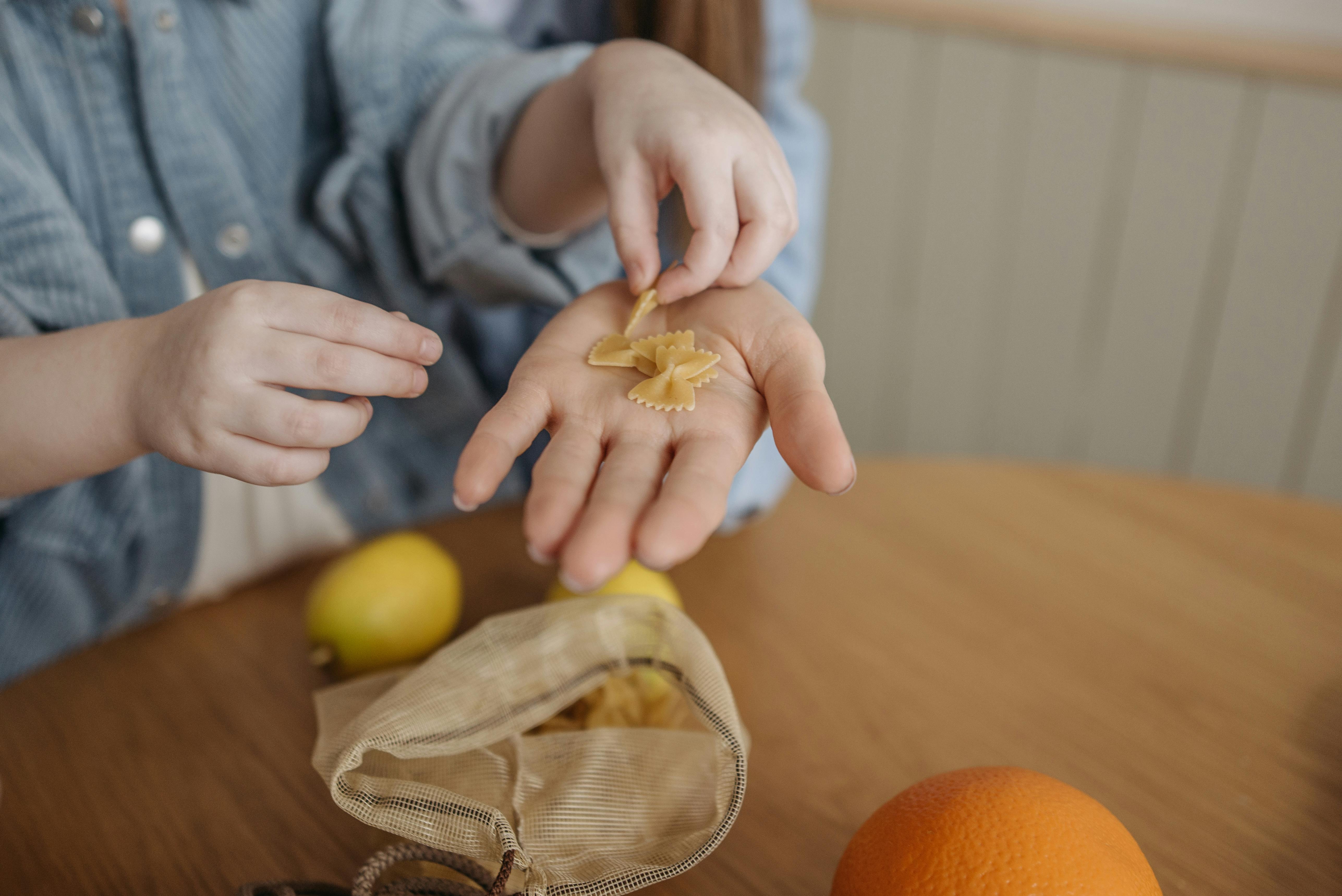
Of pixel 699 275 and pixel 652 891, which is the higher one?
pixel 699 275

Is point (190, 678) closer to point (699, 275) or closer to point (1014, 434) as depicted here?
point (699, 275)

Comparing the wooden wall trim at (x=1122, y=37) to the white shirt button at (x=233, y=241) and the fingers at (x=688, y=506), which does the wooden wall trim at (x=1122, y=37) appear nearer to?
the white shirt button at (x=233, y=241)

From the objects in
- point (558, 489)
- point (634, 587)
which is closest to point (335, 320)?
point (558, 489)

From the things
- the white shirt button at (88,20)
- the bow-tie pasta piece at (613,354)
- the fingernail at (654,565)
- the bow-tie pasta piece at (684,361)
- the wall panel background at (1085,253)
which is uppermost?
the white shirt button at (88,20)

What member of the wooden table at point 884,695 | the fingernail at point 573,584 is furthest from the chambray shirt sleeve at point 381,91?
the fingernail at point 573,584

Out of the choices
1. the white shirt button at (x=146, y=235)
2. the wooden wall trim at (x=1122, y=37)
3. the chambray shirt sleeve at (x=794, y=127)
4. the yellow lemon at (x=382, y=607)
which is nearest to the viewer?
the yellow lemon at (x=382, y=607)

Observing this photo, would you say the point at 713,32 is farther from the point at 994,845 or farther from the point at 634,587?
the point at 994,845

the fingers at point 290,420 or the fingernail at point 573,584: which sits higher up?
the fingers at point 290,420

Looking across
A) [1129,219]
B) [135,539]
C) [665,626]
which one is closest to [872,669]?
[665,626]
